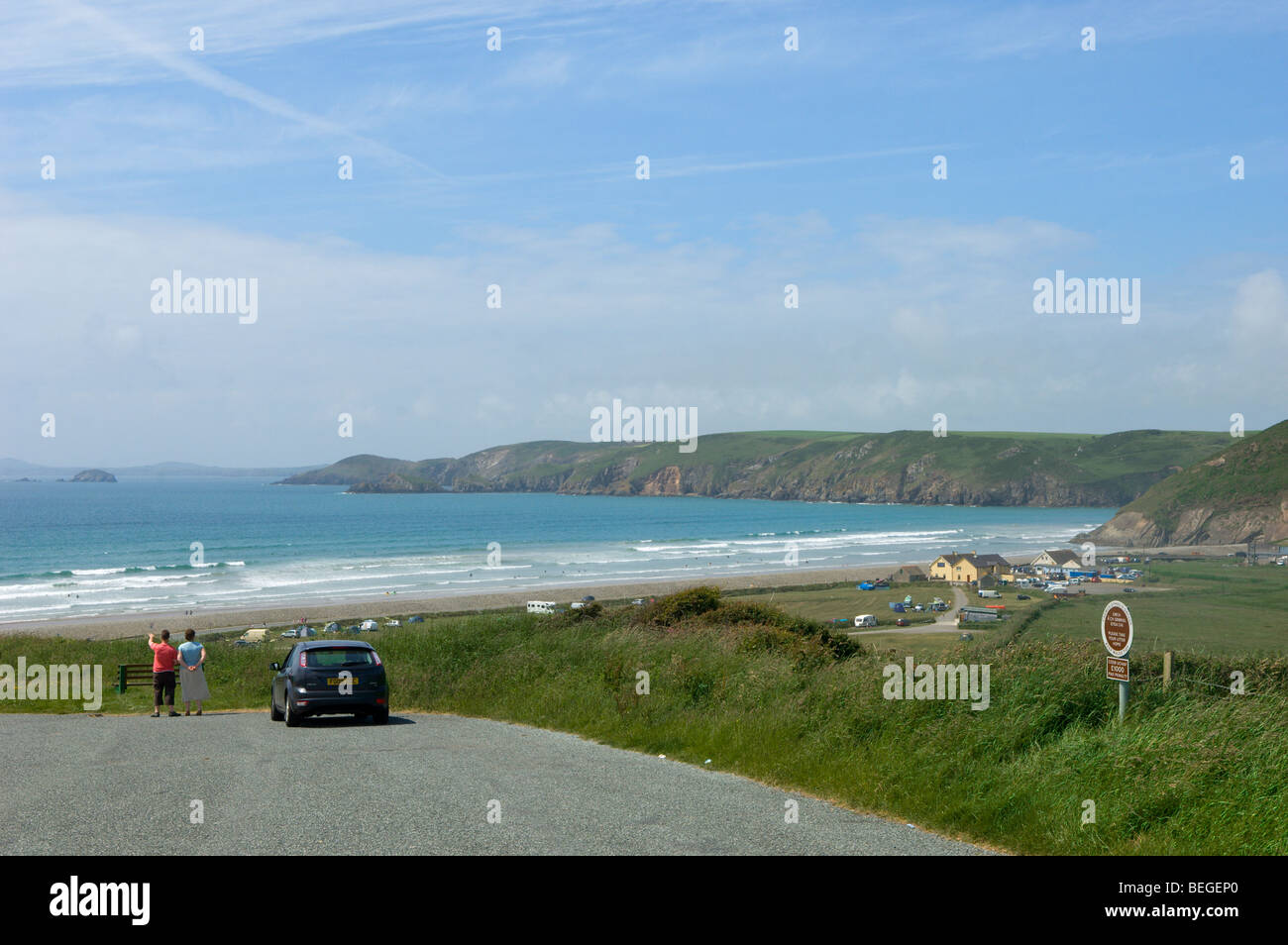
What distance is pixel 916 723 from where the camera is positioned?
12.2 m

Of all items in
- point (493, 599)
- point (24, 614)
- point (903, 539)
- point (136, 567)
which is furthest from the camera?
point (903, 539)

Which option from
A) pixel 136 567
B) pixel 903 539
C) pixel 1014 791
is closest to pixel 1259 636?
pixel 1014 791

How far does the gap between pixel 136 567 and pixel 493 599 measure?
3991cm

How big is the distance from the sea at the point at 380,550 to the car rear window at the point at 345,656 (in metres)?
50.1

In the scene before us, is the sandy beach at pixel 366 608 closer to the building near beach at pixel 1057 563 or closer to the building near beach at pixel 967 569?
the building near beach at pixel 967 569

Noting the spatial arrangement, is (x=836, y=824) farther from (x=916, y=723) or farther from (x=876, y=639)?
(x=876, y=639)

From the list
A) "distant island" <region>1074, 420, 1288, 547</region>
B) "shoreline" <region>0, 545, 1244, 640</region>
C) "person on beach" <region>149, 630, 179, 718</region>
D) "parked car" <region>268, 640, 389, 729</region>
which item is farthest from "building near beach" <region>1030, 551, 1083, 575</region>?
"person on beach" <region>149, 630, 179, 718</region>

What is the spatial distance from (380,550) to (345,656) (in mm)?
98037

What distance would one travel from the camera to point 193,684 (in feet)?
71.1

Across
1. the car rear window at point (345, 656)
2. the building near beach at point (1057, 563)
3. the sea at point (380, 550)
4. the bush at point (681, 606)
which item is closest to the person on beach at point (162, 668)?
the car rear window at point (345, 656)

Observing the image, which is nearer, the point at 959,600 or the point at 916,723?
the point at 916,723

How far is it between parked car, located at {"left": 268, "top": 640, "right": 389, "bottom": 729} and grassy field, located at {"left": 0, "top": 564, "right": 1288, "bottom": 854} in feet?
9.15

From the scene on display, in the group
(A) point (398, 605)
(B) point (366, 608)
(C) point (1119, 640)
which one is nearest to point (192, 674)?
(C) point (1119, 640)
